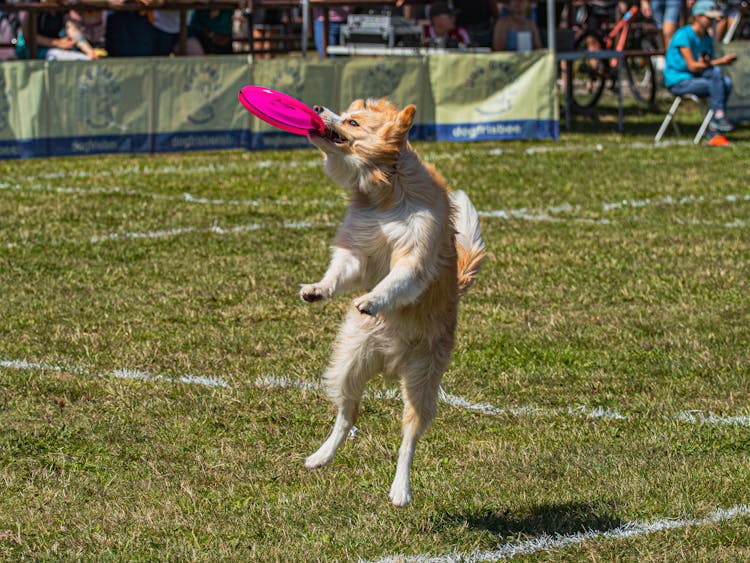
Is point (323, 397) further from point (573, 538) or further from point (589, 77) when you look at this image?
point (589, 77)

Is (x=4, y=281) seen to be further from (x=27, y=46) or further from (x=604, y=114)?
(x=604, y=114)

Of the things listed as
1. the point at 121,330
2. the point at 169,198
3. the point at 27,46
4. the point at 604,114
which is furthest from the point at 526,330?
the point at 604,114

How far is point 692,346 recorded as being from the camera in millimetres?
7734

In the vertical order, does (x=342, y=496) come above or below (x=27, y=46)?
below

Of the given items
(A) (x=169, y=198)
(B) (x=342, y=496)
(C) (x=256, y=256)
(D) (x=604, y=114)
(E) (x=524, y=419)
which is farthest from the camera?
(D) (x=604, y=114)

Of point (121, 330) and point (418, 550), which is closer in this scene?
point (418, 550)

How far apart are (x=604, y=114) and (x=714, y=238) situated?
409 inches

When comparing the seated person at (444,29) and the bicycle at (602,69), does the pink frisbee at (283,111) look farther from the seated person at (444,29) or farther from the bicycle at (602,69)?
the bicycle at (602,69)

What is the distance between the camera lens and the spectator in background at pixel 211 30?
19.3 metres

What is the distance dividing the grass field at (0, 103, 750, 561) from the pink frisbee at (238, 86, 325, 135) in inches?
60.8

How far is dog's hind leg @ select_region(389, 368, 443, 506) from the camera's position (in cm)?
501

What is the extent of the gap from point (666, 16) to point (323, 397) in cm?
1566

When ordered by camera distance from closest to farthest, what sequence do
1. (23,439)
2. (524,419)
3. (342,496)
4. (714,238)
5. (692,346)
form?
(342,496)
(23,439)
(524,419)
(692,346)
(714,238)

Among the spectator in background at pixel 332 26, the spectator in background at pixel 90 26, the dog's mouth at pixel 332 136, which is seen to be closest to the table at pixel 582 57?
the spectator in background at pixel 332 26
